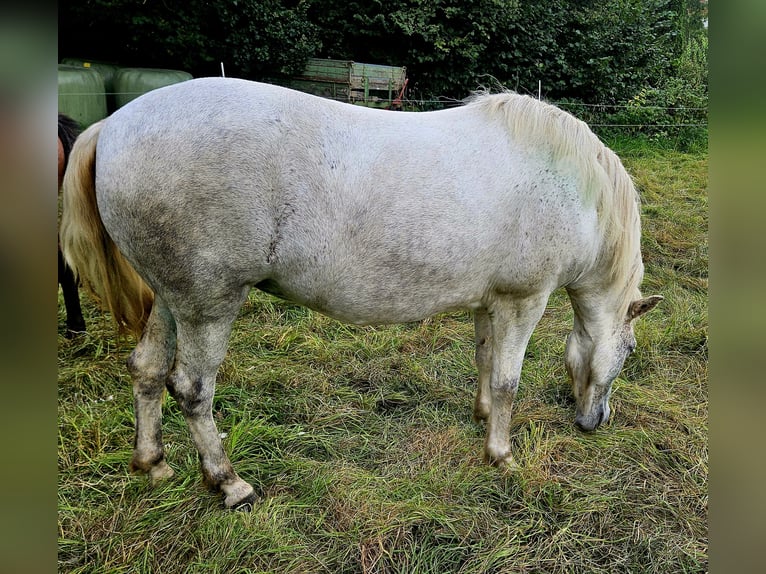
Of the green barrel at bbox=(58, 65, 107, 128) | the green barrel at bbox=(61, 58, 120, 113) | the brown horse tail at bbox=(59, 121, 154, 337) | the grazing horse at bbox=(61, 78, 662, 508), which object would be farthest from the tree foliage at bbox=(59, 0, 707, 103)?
the brown horse tail at bbox=(59, 121, 154, 337)

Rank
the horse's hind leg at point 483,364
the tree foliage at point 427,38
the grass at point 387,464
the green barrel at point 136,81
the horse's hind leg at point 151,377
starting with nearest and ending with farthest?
the grass at point 387,464 → the horse's hind leg at point 151,377 → the horse's hind leg at point 483,364 → the green barrel at point 136,81 → the tree foliage at point 427,38

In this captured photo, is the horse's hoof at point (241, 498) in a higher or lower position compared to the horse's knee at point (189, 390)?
lower

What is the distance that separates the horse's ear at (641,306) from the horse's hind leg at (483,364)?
2.61 ft

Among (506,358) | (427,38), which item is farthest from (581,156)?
(427,38)

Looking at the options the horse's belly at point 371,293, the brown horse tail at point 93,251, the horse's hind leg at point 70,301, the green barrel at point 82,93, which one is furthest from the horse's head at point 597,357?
the green barrel at point 82,93

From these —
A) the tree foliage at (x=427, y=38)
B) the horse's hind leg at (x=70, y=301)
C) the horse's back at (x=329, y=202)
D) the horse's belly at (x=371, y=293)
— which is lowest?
the horse's hind leg at (x=70, y=301)

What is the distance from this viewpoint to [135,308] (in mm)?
2572

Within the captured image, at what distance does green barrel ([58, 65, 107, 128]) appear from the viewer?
7375mm

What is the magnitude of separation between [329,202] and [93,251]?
43.7 inches

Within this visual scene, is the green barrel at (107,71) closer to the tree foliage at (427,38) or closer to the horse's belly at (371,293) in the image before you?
the tree foliage at (427,38)

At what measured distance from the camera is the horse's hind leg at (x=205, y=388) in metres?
2.23

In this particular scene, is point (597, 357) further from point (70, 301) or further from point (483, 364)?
point (70, 301)
